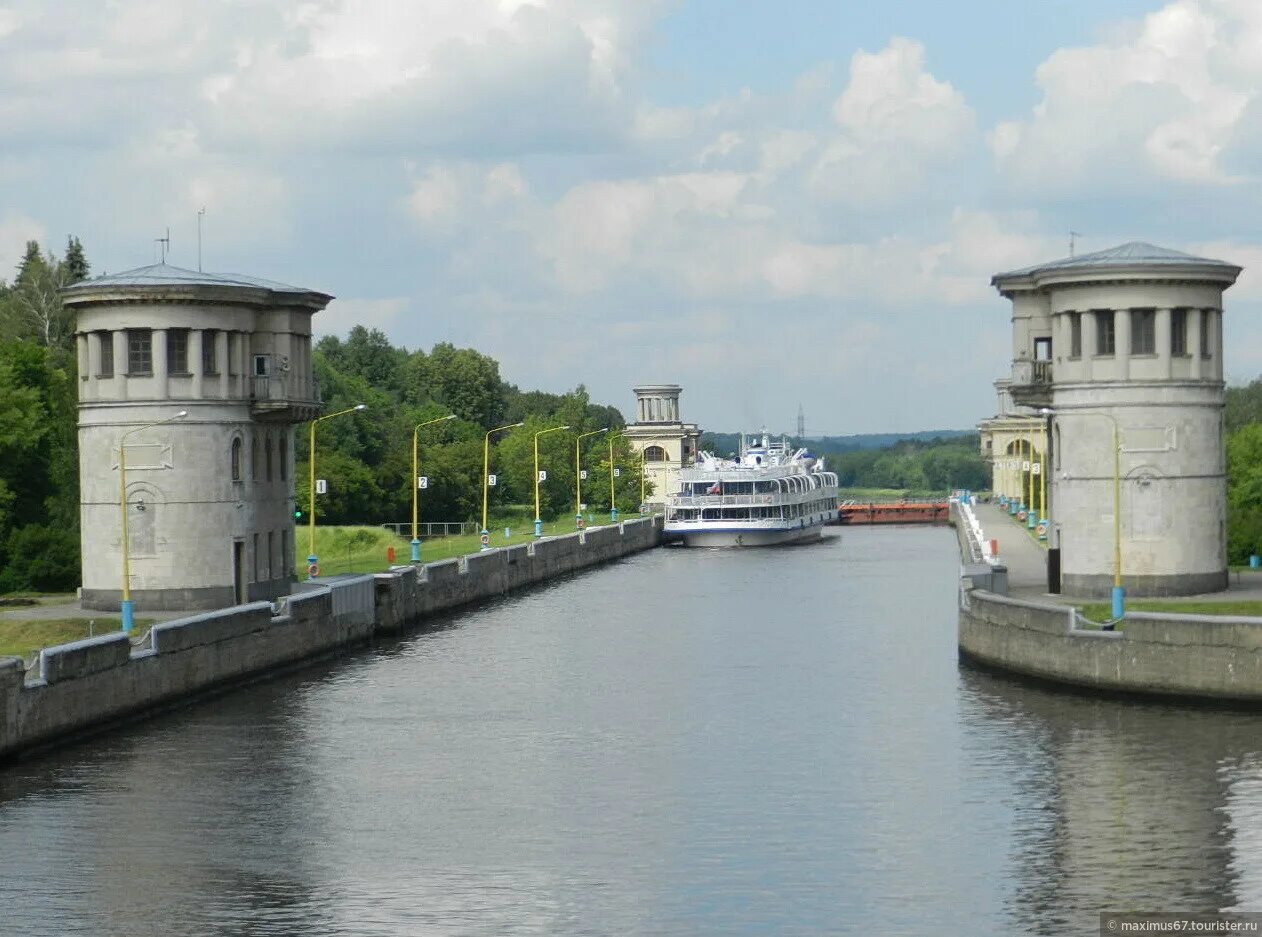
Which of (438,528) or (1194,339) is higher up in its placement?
(1194,339)

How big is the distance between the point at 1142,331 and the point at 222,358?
28.4 metres

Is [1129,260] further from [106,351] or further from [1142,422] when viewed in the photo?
[106,351]

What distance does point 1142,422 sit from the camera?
62.7 meters

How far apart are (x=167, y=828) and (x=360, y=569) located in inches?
1964

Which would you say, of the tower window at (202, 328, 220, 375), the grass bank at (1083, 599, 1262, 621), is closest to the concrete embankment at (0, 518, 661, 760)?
the tower window at (202, 328, 220, 375)

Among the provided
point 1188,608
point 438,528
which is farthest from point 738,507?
point 1188,608

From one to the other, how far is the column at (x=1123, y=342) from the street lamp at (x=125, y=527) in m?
28.0

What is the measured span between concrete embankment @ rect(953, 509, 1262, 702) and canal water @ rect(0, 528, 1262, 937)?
869mm

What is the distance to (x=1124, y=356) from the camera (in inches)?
2466

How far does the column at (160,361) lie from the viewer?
2554 inches

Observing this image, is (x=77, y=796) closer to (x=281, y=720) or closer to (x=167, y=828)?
(x=167, y=828)

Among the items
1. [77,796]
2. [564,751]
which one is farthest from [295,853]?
[564,751]

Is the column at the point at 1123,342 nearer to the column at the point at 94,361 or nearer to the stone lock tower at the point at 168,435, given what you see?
the stone lock tower at the point at 168,435

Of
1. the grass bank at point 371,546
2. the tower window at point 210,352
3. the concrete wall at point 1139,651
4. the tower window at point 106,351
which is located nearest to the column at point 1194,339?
the concrete wall at point 1139,651
